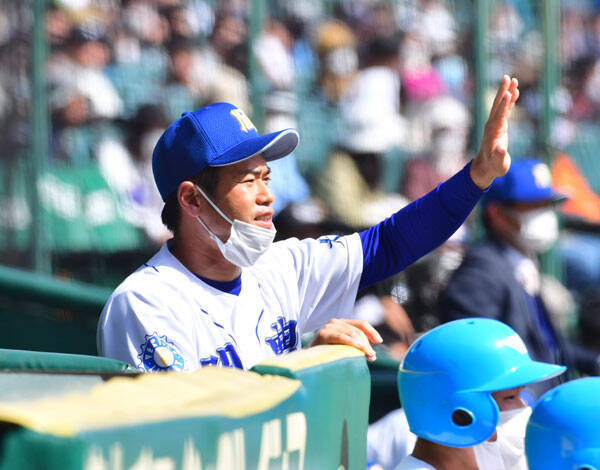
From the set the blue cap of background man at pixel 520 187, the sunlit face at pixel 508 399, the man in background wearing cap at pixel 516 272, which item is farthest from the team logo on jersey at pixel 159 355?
the blue cap of background man at pixel 520 187

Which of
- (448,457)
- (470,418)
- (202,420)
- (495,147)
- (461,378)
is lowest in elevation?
(448,457)

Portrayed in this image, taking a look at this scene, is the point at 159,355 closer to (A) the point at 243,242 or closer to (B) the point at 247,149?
(A) the point at 243,242

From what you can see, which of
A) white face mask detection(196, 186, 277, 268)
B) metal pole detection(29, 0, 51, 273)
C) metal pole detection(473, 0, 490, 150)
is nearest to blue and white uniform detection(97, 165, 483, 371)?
white face mask detection(196, 186, 277, 268)

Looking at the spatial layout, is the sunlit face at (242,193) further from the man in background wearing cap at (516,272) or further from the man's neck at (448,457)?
the man in background wearing cap at (516,272)

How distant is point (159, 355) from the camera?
9.03 feet

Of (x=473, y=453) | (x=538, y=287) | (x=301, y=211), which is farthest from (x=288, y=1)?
(x=473, y=453)

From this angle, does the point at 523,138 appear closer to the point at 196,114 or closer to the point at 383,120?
the point at 383,120

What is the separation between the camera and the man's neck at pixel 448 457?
2.85 meters

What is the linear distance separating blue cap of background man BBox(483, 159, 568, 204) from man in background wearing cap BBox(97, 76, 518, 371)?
174 cm

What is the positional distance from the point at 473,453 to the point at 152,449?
1573 millimetres

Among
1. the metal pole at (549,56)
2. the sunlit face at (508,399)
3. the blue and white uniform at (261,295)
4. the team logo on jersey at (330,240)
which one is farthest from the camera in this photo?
the metal pole at (549,56)

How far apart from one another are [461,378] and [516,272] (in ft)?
7.61

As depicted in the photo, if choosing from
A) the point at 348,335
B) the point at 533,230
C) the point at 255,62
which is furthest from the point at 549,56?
the point at 348,335

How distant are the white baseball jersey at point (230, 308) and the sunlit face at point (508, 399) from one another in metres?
0.68
